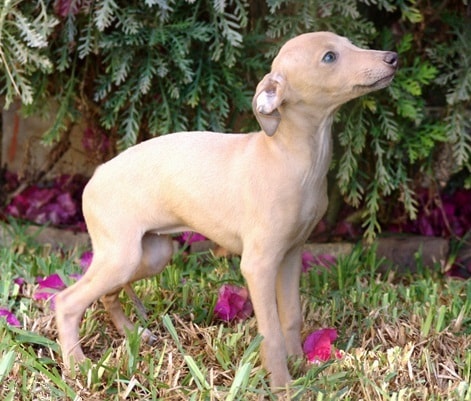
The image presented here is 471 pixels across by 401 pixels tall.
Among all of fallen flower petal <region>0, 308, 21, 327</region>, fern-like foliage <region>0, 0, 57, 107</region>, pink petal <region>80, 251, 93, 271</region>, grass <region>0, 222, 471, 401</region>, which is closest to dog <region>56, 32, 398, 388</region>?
grass <region>0, 222, 471, 401</region>

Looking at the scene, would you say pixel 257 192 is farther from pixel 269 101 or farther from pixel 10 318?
pixel 10 318

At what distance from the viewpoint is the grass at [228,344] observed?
9.64 ft

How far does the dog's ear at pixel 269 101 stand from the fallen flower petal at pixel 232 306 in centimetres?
100

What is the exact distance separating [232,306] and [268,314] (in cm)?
66

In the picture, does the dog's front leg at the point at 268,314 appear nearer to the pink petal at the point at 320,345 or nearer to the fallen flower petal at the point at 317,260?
the pink petal at the point at 320,345

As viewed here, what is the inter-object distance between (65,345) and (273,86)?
1253mm

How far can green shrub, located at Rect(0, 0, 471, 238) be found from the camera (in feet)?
13.9

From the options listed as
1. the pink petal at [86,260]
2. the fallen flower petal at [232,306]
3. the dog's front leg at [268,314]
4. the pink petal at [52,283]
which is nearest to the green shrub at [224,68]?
the pink petal at [86,260]

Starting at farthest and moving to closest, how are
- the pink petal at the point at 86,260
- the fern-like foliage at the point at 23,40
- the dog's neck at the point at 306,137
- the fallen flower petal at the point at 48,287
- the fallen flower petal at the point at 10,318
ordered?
the pink petal at the point at 86,260 → the fern-like foliage at the point at 23,40 → the fallen flower petal at the point at 48,287 → the fallen flower petal at the point at 10,318 → the dog's neck at the point at 306,137

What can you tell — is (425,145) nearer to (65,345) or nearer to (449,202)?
(449,202)

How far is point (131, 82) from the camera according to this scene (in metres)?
4.44

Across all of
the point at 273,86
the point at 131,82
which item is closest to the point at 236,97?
the point at 131,82

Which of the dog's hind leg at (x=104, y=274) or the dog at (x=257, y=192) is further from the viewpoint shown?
the dog's hind leg at (x=104, y=274)

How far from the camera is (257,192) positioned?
9.89 ft
